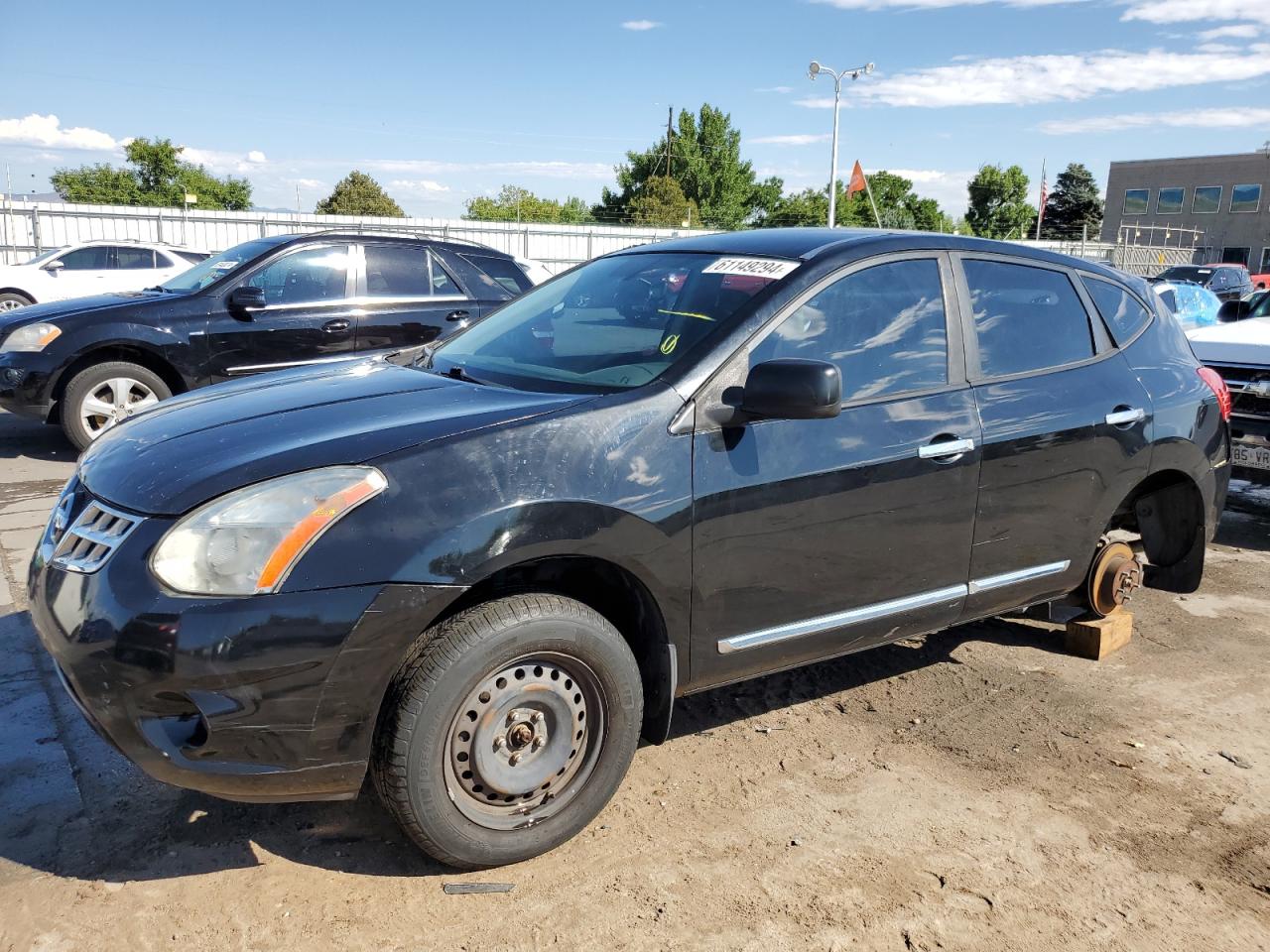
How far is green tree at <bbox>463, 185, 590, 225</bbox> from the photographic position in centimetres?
8388

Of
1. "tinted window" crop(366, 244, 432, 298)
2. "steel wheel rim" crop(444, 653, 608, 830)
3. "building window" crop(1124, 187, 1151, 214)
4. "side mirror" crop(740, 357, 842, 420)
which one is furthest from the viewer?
"building window" crop(1124, 187, 1151, 214)

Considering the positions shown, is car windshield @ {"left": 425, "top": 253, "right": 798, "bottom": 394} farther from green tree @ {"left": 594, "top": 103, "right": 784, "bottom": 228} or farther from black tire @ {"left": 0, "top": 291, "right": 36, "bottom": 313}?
green tree @ {"left": 594, "top": 103, "right": 784, "bottom": 228}

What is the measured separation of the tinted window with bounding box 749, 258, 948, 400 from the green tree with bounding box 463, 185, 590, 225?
260 ft

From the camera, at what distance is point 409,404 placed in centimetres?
297

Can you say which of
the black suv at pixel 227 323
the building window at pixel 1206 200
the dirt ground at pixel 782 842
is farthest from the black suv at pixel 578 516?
the building window at pixel 1206 200

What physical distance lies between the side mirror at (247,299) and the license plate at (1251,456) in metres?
6.96

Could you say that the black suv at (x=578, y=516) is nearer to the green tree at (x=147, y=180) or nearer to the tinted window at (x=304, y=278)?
the tinted window at (x=304, y=278)

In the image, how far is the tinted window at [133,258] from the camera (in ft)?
52.5

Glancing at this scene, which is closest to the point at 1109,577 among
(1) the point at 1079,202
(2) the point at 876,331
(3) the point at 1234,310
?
(2) the point at 876,331

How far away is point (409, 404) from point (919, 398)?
1696mm

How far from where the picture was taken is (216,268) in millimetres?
8164

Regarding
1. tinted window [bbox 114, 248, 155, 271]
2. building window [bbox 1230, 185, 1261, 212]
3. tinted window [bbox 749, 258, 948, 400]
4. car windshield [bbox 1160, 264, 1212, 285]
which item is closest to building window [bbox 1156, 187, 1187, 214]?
building window [bbox 1230, 185, 1261, 212]

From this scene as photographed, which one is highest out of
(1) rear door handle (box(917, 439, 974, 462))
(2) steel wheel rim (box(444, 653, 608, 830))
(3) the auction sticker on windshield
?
(3) the auction sticker on windshield

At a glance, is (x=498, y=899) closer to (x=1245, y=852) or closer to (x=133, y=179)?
(x=1245, y=852)
